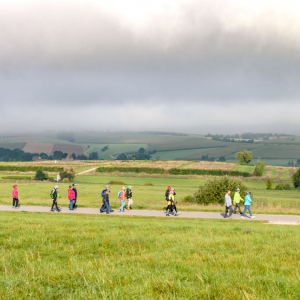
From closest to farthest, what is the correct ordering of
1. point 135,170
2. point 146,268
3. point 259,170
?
point 146,268 → point 135,170 → point 259,170

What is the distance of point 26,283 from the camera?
15.4ft

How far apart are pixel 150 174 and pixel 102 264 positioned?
101m

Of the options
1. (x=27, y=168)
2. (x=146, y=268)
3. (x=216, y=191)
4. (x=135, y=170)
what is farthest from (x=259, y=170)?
(x=146, y=268)

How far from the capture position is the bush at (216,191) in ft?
111

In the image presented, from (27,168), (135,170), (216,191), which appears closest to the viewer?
(216,191)

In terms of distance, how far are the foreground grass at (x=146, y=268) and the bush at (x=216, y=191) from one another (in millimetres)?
24753

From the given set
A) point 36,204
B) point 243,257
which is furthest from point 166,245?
point 36,204

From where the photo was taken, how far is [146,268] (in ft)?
19.2

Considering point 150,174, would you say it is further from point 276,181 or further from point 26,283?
point 26,283

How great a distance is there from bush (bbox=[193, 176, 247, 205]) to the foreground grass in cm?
2475

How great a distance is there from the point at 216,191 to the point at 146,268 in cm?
2941

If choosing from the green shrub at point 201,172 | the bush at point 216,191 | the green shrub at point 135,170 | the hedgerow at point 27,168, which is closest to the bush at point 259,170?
the green shrub at point 201,172

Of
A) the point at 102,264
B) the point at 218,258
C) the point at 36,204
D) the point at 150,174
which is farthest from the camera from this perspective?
the point at 150,174

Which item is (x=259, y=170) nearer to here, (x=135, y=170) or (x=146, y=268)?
(x=135, y=170)
